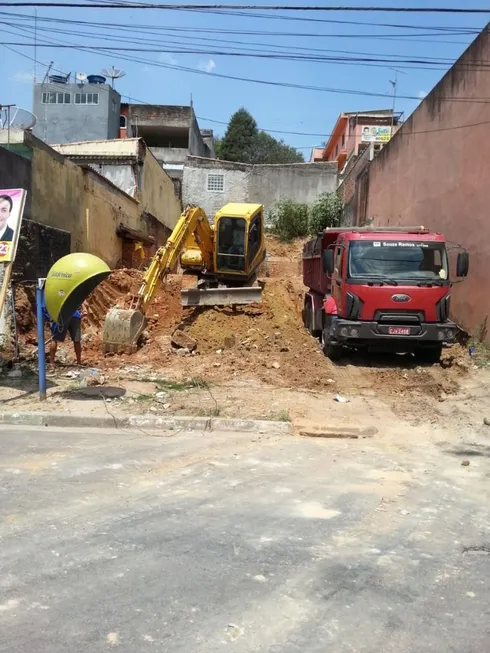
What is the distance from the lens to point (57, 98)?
40406 mm

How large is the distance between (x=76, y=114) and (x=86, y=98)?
1.40 metres

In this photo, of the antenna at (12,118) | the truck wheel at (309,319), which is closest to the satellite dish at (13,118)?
the antenna at (12,118)

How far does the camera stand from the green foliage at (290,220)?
31.4 m

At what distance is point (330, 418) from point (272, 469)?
2254 mm

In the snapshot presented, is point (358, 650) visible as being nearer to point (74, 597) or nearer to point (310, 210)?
point (74, 597)

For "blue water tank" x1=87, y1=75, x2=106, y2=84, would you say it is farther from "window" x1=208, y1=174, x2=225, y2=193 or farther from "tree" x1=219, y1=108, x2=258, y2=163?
"tree" x1=219, y1=108, x2=258, y2=163

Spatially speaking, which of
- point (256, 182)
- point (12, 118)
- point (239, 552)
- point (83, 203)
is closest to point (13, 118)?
point (12, 118)

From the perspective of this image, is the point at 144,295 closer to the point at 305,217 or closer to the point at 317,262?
the point at 317,262

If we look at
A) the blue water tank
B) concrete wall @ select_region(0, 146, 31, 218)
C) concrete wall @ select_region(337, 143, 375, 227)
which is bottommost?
concrete wall @ select_region(0, 146, 31, 218)

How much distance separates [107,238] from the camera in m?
18.6

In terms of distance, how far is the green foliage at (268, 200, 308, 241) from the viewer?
A: 31.4 metres

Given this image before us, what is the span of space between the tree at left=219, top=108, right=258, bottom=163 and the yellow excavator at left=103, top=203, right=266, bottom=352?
2002 inches

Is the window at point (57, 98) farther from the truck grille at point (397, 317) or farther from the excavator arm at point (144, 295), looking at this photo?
the truck grille at point (397, 317)

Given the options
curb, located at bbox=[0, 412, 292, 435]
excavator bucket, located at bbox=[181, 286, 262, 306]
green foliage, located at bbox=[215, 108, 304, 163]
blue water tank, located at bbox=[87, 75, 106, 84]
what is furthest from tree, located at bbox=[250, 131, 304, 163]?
curb, located at bbox=[0, 412, 292, 435]
